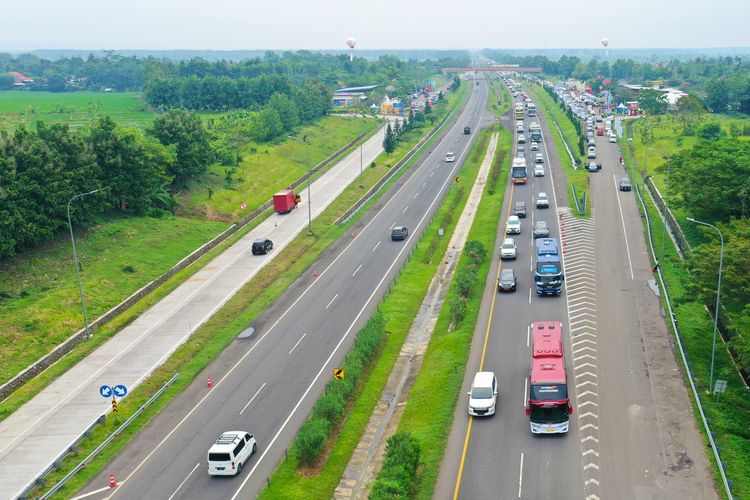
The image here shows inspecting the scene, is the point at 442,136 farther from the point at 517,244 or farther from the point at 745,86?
the point at 517,244

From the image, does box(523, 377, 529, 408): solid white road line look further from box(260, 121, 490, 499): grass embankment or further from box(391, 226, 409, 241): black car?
box(391, 226, 409, 241): black car

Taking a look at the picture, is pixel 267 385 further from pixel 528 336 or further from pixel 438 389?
pixel 528 336

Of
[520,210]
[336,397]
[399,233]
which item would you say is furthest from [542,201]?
[336,397]

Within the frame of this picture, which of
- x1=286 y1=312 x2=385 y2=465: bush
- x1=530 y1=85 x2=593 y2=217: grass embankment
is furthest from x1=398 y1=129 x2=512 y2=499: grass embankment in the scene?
x1=530 y1=85 x2=593 y2=217: grass embankment

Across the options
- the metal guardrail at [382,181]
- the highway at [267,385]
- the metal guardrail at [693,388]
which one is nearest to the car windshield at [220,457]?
the highway at [267,385]

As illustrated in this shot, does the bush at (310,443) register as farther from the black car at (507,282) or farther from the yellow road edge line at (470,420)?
the black car at (507,282)
